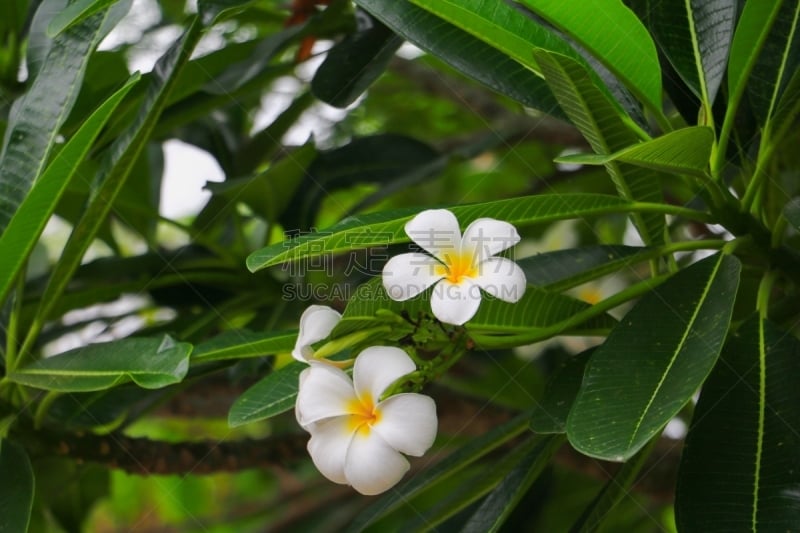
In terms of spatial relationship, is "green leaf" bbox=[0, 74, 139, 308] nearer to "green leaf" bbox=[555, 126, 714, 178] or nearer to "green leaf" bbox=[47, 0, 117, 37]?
"green leaf" bbox=[47, 0, 117, 37]

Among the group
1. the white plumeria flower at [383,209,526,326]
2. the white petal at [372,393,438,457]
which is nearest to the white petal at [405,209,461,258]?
the white plumeria flower at [383,209,526,326]

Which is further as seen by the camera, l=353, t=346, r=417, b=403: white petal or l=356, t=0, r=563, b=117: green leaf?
l=356, t=0, r=563, b=117: green leaf

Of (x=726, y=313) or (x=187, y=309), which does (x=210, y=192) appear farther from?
(x=726, y=313)

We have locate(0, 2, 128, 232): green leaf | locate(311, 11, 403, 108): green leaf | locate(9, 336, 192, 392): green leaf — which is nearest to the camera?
locate(9, 336, 192, 392): green leaf

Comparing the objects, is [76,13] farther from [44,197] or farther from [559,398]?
[559,398]

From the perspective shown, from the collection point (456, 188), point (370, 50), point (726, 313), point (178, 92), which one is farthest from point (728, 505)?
point (456, 188)

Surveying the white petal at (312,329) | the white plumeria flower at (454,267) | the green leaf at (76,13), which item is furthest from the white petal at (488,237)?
the green leaf at (76,13)
